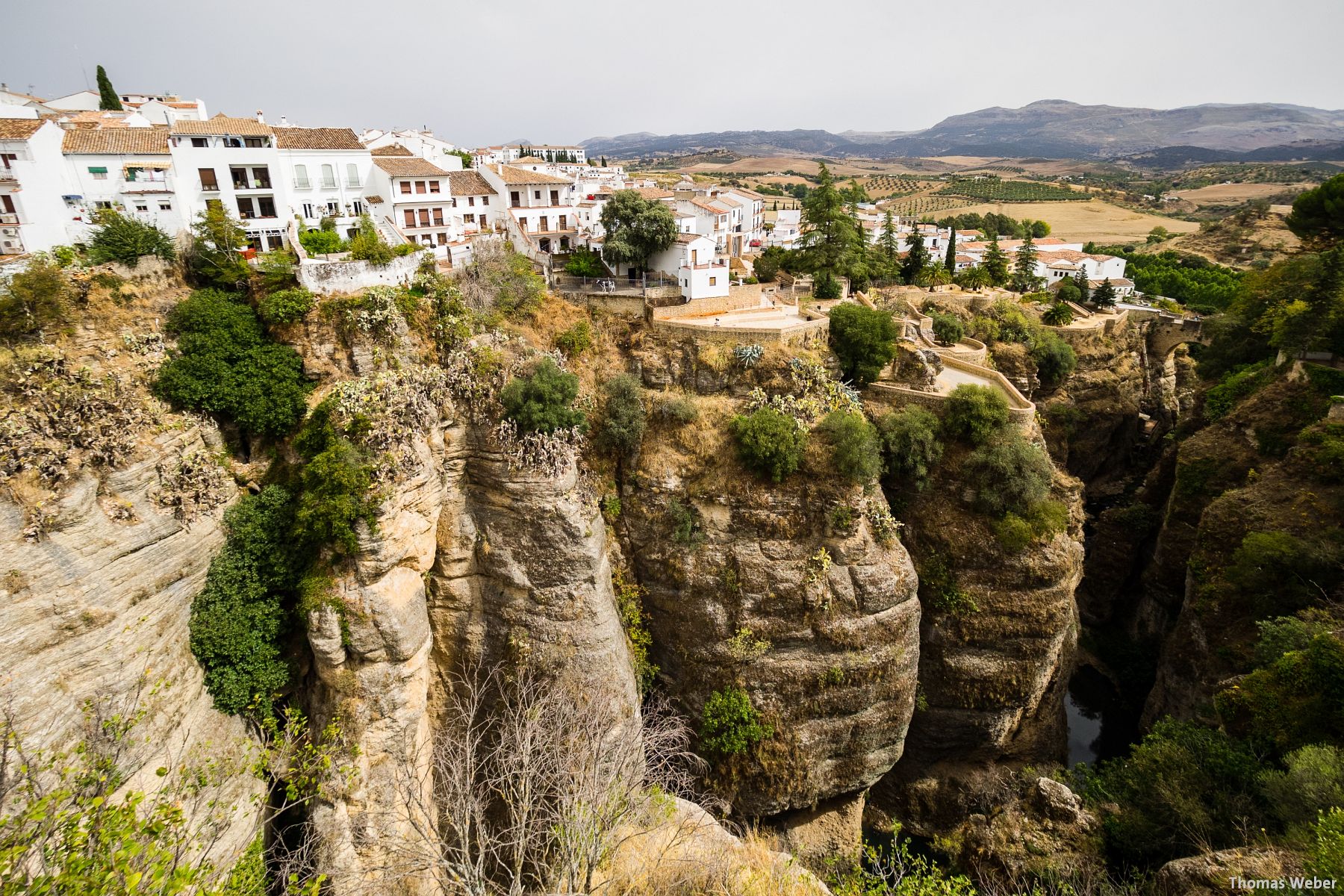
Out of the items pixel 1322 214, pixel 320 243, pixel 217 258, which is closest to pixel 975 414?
pixel 320 243

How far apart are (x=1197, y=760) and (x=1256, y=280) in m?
31.5

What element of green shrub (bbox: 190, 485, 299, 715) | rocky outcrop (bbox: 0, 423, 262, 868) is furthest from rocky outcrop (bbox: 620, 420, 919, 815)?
rocky outcrop (bbox: 0, 423, 262, 868)

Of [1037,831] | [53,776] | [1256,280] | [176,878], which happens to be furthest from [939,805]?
[1256,280]

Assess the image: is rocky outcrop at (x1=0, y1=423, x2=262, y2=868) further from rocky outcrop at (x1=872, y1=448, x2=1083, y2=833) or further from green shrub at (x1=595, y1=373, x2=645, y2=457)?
rocky outcrop at (x1=872, y1=448, x2=1083, y2=833)

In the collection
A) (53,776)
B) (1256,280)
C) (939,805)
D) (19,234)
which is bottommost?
(939,805)

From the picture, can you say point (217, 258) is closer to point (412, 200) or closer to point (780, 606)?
point (412, 200)

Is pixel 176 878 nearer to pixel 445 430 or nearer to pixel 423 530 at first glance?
pixel 423 530

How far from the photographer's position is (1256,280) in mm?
35781

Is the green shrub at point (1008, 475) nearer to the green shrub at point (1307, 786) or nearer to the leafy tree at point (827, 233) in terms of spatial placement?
the green shrub at point (1307, 786)

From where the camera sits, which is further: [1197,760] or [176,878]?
[1197,760]

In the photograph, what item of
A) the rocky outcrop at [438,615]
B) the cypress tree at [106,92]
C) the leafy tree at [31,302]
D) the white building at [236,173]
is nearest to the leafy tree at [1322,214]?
the rocky outcrop at [438,615]

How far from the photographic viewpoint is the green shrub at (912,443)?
24969mm

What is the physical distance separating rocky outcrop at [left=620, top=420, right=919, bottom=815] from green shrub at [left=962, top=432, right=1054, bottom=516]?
411cm

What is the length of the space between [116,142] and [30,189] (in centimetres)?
370
